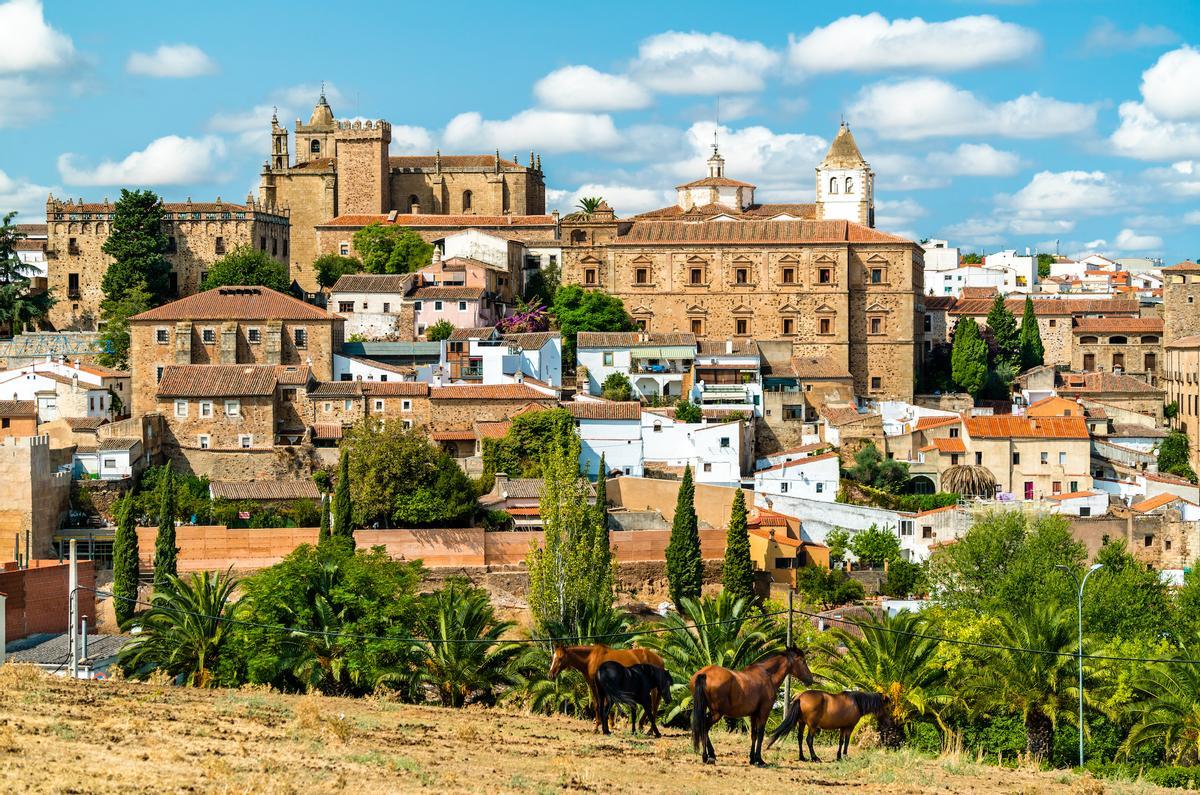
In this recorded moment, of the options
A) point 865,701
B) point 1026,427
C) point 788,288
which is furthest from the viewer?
point 788,288

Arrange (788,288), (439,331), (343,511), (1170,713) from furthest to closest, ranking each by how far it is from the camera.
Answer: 1. (788,288)
2. (439,331)
3. (343,511)
4. (1170,713)

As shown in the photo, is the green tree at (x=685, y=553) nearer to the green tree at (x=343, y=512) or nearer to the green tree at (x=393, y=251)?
the green tree at (x=343, y=512)

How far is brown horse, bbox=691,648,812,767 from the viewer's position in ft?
48.2

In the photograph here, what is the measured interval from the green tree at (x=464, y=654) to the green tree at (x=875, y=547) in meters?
18.8

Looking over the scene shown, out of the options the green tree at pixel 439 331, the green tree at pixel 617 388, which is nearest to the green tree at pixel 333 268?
the green tree at pixel 439 331

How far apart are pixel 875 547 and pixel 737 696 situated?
84.6ft

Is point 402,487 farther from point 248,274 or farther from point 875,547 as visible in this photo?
Result: point 248,274

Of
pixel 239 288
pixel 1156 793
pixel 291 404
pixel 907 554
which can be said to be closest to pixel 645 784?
pixel 1156 793

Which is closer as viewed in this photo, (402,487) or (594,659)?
(594,659)

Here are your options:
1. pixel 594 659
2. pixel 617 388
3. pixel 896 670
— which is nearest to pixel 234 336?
pixel 617 388

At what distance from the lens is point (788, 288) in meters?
57.2

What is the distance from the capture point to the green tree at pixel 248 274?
55844 mm

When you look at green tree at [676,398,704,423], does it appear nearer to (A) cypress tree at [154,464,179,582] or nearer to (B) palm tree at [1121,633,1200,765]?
(A) cypress tree at [154,464,179,582]

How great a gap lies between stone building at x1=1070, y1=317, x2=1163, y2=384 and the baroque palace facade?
11608 millimetres
